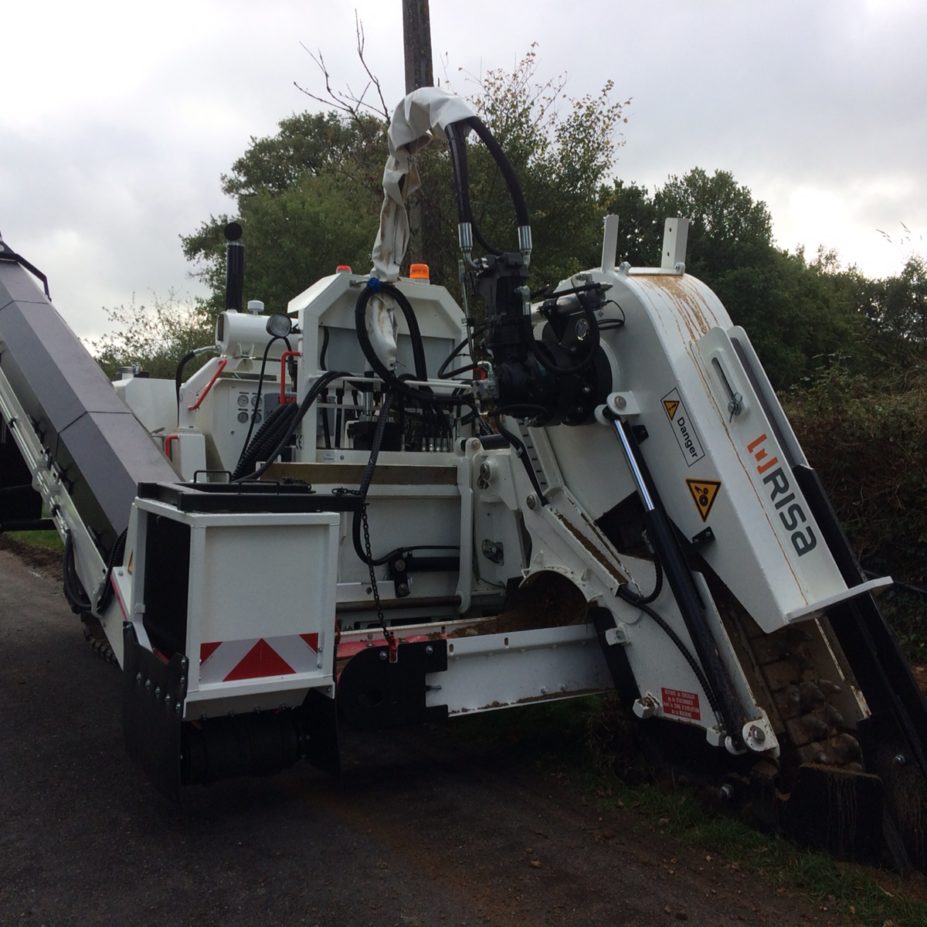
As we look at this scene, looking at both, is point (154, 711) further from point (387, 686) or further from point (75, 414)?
point (75, 414)

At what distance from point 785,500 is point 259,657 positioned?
6.61ft

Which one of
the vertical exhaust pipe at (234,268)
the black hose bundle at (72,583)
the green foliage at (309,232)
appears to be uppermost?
the green foliage at (309,232)

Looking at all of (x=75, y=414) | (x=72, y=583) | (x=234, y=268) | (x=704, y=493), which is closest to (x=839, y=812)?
(x=704, y=493)

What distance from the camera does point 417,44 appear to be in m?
9.48

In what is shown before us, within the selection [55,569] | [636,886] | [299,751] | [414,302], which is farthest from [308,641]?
[55,569]

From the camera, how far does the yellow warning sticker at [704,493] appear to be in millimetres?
3775

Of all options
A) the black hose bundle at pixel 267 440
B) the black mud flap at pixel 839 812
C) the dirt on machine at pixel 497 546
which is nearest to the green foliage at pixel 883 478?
the dirt on machine at pixel 497 546

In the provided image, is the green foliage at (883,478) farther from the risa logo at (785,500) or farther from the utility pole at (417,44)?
the utility pole at (417,44)

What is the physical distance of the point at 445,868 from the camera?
3611mm

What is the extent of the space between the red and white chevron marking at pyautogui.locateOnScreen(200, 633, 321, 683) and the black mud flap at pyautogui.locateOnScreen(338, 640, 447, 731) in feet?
1.42

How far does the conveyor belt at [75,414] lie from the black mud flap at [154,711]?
925mm

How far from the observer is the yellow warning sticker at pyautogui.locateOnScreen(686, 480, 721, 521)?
378 cm

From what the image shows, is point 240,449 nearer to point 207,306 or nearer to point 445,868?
point 445,868

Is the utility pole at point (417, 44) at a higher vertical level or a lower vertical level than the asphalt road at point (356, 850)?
higher
